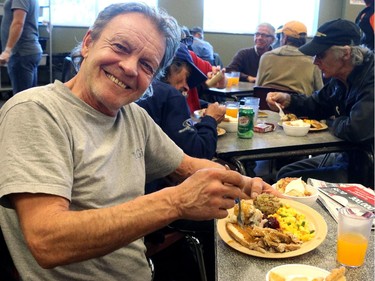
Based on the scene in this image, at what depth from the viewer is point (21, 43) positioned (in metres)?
3.68

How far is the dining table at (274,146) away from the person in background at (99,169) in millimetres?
573

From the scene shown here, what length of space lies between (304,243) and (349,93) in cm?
139

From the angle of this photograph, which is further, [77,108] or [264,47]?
[264,47]

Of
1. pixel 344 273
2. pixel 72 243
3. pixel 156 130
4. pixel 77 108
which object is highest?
pixel 77 108

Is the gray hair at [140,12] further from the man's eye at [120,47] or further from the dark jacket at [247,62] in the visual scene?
the dark jacket at [247,62]

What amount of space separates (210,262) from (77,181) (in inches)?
47.4

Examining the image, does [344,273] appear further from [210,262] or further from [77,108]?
[210,262]

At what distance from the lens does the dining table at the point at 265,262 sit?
0.94 metres

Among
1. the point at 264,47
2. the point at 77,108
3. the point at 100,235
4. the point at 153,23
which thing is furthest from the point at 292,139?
the point at 264,47

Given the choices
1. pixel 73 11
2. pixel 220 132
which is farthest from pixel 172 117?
pixel 73 11

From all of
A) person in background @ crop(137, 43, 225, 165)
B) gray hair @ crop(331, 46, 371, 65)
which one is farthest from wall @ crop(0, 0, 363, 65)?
person in background @ crop(137, 43, 225, 165)

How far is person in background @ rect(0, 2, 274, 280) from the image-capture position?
82cm

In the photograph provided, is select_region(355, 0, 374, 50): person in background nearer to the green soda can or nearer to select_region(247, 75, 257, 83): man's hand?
the green soda can

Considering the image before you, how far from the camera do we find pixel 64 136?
0.95m
